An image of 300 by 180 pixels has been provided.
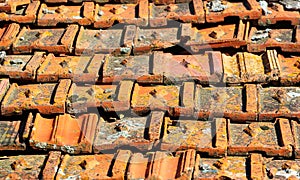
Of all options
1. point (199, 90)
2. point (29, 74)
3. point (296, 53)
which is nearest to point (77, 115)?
point (29, 74)

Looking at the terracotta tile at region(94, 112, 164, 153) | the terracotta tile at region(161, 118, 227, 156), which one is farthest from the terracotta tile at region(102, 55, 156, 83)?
the terracotta tile at region(161, 118, 227, 156)

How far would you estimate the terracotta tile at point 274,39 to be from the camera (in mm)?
6000

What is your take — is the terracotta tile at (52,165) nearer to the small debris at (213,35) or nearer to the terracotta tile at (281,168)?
the terracotta tile at (281,168)

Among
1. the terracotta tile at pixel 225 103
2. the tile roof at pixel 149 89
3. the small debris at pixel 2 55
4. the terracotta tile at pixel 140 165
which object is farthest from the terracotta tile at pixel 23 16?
the terracotta tile at pixel 140 165

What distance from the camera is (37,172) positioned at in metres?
5.05

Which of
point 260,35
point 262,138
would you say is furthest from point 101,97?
point 260,35

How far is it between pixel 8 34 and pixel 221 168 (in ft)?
7.92

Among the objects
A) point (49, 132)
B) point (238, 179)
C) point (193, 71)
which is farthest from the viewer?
point (193, 71)

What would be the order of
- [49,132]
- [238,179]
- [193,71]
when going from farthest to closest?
[193,71] < [49,132] < [238,179]

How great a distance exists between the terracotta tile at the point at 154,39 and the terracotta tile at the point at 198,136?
0.90 metres

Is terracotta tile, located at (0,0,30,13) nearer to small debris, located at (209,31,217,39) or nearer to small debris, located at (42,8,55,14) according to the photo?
small debris, located at (42,8,55,14)

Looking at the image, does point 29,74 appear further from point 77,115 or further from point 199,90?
point 199,90

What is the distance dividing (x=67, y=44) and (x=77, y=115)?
820 millimetres

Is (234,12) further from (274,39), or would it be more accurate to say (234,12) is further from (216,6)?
(274,39)
